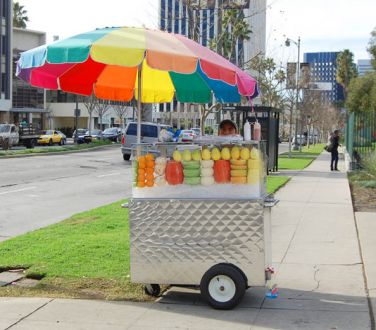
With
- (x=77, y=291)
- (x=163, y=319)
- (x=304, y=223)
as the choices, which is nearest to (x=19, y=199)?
(x=304, y=223)

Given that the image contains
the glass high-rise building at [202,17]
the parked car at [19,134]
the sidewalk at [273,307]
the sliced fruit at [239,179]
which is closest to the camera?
the sidewalk at [273,307]

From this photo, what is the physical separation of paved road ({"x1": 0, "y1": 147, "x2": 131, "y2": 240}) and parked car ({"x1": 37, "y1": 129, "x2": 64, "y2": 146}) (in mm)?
24011

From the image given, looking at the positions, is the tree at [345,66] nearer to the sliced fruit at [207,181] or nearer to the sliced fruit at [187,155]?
the sliced fruit at [187,155]

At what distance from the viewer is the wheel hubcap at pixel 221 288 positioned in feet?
19.3

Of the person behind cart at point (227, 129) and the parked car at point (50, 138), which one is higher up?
the person behind cart at point (227, 129)

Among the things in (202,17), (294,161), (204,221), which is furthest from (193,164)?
(294,161)

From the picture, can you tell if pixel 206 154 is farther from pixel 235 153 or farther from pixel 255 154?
pixel 255 154

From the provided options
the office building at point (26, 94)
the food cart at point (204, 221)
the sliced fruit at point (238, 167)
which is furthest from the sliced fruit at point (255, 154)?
the office building at point (26, 94)

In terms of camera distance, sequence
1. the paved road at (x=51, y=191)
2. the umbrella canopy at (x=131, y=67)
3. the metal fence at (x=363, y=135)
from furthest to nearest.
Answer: the metal fence at (x=363, y=135)
the paved road at (x=51, y=191)
the umbrella canopy at (x=131, y=67)

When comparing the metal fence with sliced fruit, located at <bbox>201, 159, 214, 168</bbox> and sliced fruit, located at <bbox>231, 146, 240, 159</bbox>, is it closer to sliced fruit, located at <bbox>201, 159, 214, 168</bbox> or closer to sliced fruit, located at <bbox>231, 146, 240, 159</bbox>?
sliced fruit, located at <bbox>231, 146, 240, 159</bbox>

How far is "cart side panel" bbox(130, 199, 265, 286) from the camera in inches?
233

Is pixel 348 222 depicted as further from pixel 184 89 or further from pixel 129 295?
pixel 129 295

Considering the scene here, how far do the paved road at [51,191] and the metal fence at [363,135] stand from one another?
9447 mm

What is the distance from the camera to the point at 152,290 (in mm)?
6320
